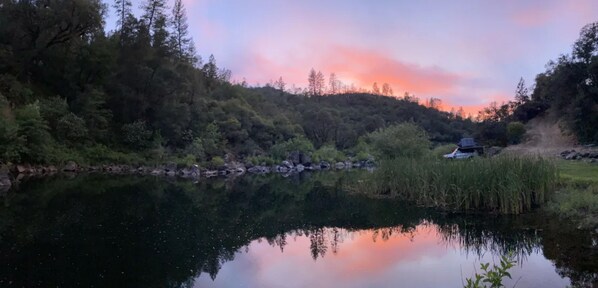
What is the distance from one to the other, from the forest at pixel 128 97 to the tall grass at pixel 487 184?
57.3 feet

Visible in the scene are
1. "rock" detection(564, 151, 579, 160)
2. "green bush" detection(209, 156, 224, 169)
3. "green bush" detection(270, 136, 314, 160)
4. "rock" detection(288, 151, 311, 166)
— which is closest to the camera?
"rock" detection(564, 151, 579, 160)

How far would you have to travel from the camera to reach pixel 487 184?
38.5 ft

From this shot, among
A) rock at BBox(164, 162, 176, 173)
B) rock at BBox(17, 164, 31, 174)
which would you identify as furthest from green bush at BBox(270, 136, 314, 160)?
rock at BBox(17, 164, 31, 174)

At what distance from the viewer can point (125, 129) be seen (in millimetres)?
32438

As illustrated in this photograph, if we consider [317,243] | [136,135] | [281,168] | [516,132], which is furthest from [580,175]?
[136,135]

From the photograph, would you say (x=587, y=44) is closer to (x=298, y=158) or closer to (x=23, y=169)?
(x=298, y=158)

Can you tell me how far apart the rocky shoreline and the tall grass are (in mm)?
15252

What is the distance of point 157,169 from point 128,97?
7889 mm

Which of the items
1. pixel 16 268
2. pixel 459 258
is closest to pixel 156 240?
pixel 16 268

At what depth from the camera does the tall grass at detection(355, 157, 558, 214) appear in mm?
11355

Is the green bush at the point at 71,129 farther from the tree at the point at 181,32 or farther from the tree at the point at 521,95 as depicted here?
the tree at the point at 521,95

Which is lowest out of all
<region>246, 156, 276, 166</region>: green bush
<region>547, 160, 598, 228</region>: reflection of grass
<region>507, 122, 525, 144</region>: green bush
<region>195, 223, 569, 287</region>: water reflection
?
<region>195, 223, 569, 287</region>: water reflection

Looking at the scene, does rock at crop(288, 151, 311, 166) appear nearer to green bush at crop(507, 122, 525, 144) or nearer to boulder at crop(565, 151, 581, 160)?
green bush at crop(507, 122, 525, 144)

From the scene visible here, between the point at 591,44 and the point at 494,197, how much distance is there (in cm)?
2130
